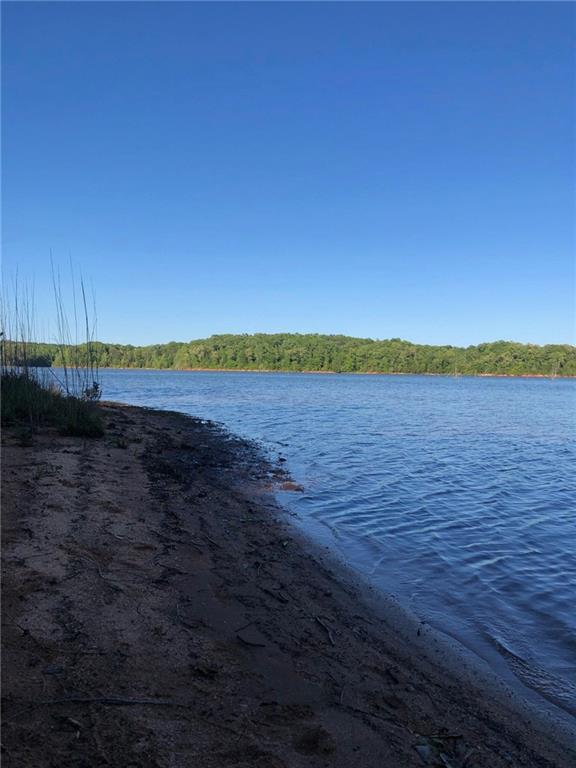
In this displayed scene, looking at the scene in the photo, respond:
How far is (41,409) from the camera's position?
14.2 meters

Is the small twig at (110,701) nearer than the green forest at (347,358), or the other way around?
the small twig at (110,701)

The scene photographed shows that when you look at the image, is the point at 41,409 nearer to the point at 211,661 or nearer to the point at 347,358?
the point at 211,661

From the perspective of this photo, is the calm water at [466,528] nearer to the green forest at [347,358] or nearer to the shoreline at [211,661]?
the shoreline at [211,661]

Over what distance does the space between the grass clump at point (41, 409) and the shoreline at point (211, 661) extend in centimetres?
621

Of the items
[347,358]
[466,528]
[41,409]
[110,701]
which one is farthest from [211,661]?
[347,358]

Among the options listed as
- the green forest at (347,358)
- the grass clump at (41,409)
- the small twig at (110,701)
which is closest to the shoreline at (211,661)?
the small twig at (110,701)

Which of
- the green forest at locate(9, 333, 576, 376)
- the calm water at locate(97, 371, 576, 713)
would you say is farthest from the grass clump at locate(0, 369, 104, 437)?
the green forest at locate(9, 333, 576, 376)

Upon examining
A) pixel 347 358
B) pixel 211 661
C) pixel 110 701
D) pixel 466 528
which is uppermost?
pixel 347 358

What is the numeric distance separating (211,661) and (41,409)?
12251mm

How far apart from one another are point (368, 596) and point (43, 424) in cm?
1083

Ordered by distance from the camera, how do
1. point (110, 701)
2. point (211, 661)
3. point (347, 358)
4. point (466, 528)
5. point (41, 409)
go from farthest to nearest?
point (347, 358) → point (41, 409) → point (466, 528) → point (211, 661) → point (110, 701)

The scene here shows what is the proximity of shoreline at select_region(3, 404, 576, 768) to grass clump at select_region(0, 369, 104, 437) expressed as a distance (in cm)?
621

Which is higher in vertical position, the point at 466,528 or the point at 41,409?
the point at 41,409

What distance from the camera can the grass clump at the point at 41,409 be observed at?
13.6 m
